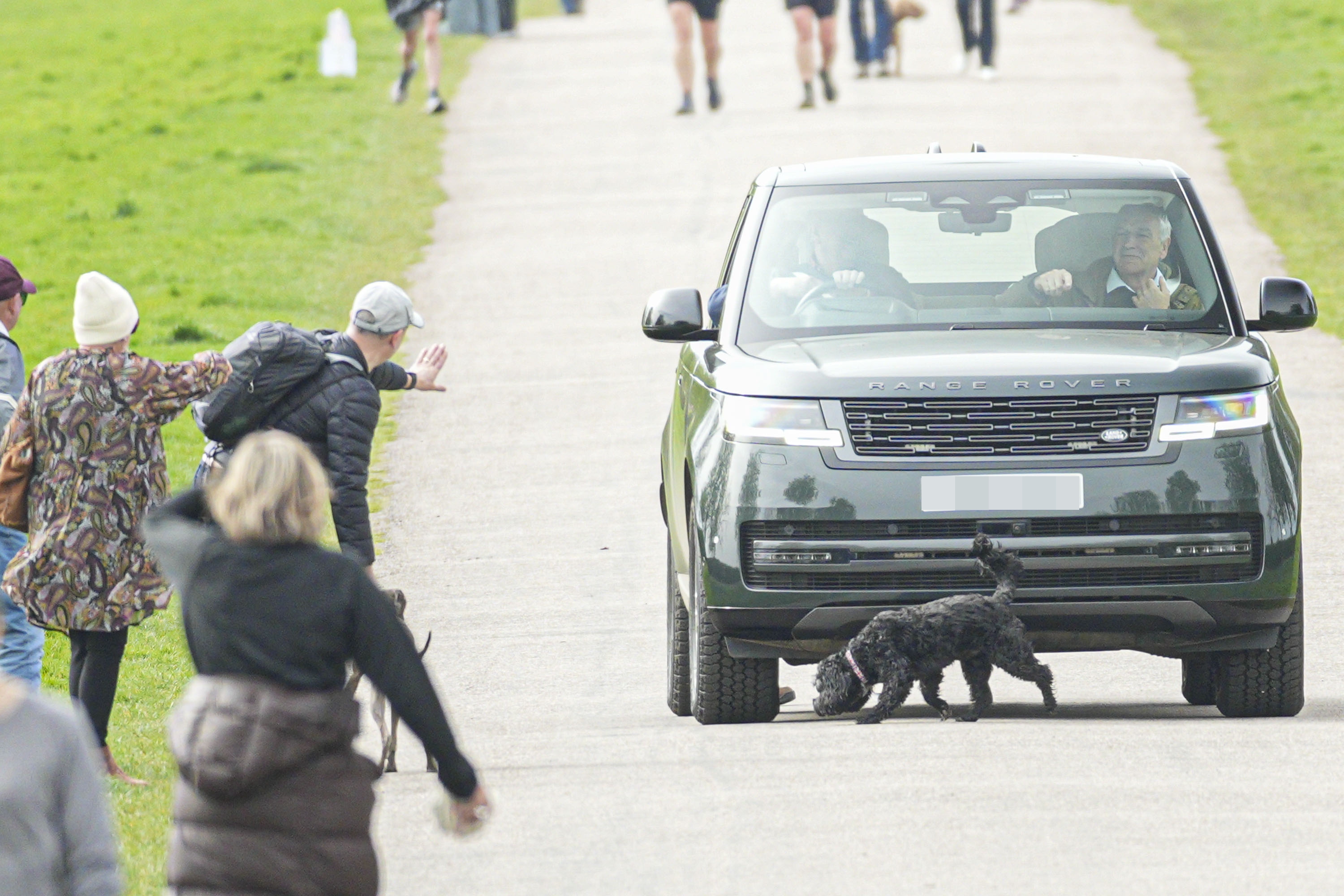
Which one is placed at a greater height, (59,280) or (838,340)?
(838,340)

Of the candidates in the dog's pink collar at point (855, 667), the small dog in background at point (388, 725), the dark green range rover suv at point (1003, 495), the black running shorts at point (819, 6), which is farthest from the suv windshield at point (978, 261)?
the black running shorts at point (819, 6)

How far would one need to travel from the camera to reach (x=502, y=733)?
28.7ft

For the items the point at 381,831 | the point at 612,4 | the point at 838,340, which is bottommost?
the point at 612,4

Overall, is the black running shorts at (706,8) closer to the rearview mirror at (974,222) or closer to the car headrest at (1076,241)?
the rearview mirror at (974,222)

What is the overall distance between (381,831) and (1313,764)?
2782mm

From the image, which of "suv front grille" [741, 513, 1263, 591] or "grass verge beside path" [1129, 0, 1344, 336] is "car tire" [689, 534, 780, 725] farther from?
"grass verge beside path" [1129, 0, 1344, 336]

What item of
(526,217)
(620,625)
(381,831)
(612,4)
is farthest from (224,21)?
(381,831)

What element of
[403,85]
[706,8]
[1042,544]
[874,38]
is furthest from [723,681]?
[874,38]

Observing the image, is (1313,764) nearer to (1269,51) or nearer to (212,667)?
(212,667)

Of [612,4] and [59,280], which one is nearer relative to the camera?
[59,280]

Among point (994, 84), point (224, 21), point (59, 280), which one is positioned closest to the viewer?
point (59, 280)

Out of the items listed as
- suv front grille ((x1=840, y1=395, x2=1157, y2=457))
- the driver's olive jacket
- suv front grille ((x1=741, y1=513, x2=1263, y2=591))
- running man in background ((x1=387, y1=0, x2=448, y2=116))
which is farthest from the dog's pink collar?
running man in background ((x1=387, y1=0, x2=448, y2=116))

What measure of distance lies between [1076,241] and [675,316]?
1.47 metres

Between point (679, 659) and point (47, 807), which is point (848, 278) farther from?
point (47, 807)
